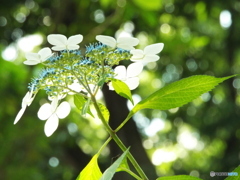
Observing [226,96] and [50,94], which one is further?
[226,96]

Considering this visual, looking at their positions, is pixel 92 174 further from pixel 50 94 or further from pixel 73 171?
pixel 73 171

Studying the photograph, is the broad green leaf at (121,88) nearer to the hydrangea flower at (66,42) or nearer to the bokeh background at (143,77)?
the hydrangea flower at (66,42)

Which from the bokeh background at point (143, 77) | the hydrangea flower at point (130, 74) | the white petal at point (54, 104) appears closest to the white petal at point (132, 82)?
the hydrangea flower at point (130, 74)

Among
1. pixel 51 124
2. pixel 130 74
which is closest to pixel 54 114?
pixel 51 124

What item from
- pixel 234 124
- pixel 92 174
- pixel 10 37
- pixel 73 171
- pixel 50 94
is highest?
pixel 10 37

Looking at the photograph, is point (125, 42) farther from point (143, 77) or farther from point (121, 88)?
point (143, 77)

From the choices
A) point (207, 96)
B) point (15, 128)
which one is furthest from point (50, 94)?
point (207, 96)
